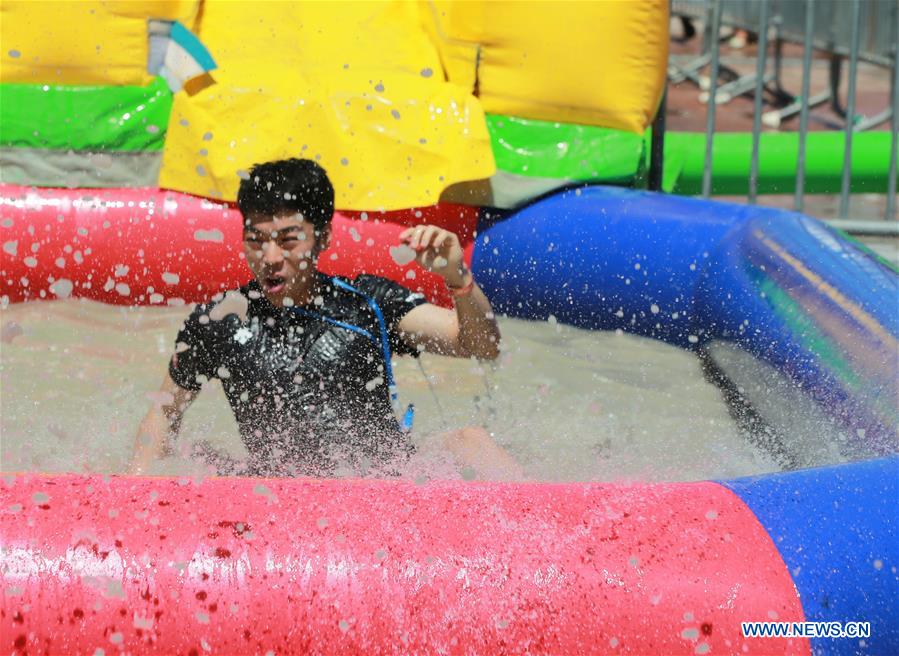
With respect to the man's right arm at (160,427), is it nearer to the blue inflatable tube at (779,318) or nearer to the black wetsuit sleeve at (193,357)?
the black wetsuit sleeve at (193,357)

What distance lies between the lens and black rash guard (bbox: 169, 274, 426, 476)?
98.3 inches

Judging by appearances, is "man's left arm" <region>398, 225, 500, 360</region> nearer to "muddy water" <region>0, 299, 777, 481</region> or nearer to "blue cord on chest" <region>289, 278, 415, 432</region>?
"blue cord on chest" <region>289, 278, 415, 432</region>

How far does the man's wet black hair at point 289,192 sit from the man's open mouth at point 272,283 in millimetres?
135

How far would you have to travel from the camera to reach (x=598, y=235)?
12.2 ft

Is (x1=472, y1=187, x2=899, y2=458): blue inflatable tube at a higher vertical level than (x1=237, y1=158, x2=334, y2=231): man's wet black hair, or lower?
lower

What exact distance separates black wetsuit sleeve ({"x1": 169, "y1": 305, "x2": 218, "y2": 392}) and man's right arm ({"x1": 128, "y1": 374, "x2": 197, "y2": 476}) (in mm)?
26

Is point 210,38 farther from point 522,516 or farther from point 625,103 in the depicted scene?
point 522,516

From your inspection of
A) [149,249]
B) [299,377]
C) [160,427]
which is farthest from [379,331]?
[149,249]

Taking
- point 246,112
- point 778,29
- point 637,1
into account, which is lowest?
point 778,29

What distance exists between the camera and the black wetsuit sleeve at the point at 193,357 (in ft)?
8.21

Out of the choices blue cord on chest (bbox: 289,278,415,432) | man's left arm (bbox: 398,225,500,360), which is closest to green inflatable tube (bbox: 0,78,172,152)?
Answer: blue cord on chest (bbox: 289,278,415,432)

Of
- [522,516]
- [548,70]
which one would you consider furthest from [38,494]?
[548,70]

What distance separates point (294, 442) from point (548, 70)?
2.05 meters

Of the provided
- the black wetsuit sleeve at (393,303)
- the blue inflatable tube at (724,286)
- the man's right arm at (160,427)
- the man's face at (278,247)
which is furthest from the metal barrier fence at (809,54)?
the man's right arm at (160,427)
